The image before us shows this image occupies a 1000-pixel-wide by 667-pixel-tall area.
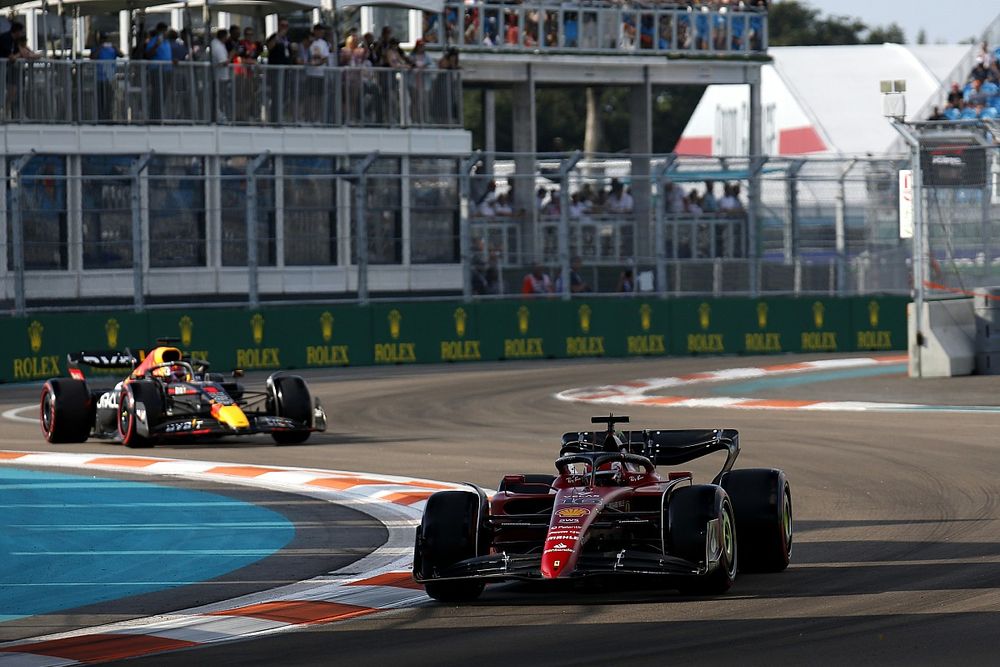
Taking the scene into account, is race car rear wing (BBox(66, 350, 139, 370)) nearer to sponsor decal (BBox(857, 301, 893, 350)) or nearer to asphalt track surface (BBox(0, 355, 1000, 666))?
asphalt track surface (BBox(0, 355, 1000, 666))

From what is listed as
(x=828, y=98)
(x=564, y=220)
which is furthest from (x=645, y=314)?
(x=828, y=98)

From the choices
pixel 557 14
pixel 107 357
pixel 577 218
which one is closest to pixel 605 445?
pixel 107 357

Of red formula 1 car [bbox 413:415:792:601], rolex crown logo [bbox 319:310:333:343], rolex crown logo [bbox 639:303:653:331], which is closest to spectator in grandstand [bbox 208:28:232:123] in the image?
rolex crown logo [bbox 319:310:333:343]

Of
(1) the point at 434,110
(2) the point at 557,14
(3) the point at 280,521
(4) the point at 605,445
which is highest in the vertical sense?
(2) the point at 557,14

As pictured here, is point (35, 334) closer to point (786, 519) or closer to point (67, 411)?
point (67, 411)

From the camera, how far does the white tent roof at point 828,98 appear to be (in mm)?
62219

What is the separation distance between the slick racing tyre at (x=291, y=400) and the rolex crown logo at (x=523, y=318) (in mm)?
11552

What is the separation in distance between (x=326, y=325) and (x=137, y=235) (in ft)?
11.6

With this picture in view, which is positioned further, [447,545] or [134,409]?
[134,409]

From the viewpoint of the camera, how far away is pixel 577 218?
2892 cm

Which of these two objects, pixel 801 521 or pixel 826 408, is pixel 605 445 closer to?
pixel 801 521

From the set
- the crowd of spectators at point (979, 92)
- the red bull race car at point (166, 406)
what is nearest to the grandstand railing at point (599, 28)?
the crowd of spectators at point (979, 92)

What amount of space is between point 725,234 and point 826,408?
9.47m

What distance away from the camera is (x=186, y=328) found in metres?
25.3
